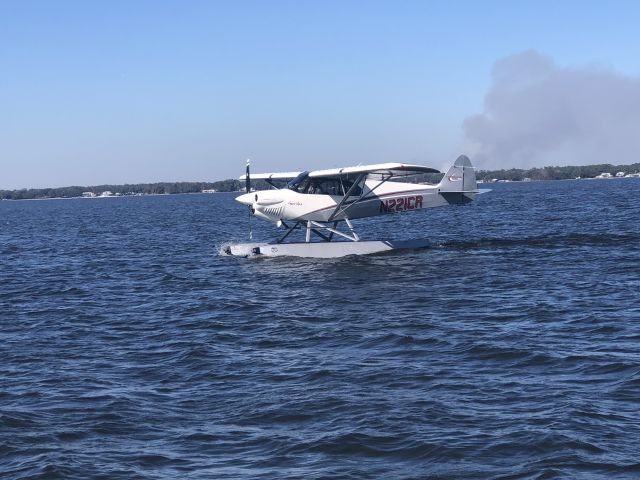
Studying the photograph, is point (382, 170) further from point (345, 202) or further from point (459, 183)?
point (459, 183)

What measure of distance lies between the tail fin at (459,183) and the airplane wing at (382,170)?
2.58 metres

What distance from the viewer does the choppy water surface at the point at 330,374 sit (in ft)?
31.1

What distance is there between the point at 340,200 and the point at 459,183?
5.03m

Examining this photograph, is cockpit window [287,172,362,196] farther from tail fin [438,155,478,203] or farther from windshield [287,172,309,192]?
tail fin [438,155,478,203]

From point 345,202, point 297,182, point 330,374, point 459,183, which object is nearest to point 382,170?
point 345,202

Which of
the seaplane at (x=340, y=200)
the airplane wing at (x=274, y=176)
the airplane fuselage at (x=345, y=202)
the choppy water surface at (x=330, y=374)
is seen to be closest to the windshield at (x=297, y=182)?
the seaplane at (x=340, y=200)

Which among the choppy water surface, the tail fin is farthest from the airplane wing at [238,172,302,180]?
the choppy water surface

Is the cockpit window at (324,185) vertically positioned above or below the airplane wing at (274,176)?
below

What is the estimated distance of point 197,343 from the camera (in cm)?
1573

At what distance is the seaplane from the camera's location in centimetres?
2945

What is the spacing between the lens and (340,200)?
30141 mm

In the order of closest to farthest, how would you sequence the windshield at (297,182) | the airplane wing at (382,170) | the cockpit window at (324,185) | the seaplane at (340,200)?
1. the airplane wing at (382,170)
2. the seaplane at (340,200)
3. the windshield at (297,182)
4. the cockpit window at (324,185)

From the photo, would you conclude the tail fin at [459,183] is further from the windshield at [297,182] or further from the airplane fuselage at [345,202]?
the windshield at [297,182]

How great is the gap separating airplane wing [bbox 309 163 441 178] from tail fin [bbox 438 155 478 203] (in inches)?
102
